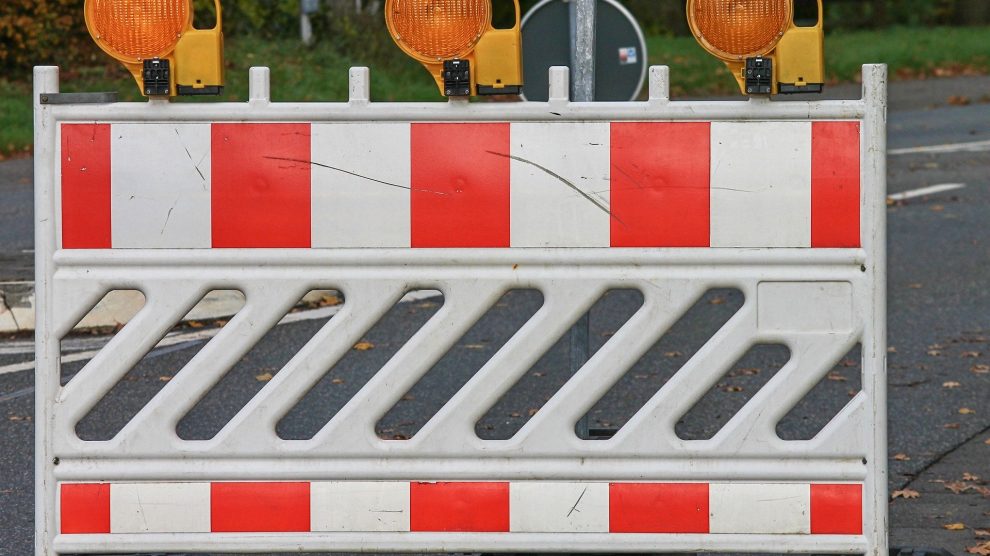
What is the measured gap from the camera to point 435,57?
10.6ft

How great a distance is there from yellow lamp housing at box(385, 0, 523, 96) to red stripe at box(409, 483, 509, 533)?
0.81 meters

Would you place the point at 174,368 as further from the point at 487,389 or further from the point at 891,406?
the point at 487,389

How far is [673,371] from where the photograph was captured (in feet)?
23.4

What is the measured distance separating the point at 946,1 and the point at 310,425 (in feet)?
102

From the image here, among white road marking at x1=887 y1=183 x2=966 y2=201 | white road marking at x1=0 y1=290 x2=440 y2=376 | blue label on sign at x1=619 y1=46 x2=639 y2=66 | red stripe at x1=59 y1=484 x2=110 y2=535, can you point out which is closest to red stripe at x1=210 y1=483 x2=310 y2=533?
red stripe at x1=59 y1=484 x2=110 y2=535

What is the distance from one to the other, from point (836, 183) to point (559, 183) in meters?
0.56

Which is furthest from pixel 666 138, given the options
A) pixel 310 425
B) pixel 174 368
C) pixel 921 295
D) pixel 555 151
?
pixel 921 295

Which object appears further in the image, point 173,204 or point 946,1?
point 946,1

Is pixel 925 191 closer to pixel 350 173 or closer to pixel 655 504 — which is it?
pixel 655 504

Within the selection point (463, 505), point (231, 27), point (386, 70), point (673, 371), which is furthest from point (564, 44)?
point (231, 27)

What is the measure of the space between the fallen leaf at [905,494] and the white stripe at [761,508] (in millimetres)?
2166

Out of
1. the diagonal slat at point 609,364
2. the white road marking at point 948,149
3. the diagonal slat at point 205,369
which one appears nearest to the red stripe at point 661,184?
the diagonal slat at point 609,364

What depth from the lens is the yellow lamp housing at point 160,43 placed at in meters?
3.20

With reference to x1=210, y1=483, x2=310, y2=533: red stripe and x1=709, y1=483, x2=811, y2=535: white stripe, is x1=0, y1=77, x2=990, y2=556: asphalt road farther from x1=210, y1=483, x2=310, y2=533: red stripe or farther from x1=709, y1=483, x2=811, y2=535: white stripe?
x1=709, y1=483, x2=811, y2=535: white stripe
